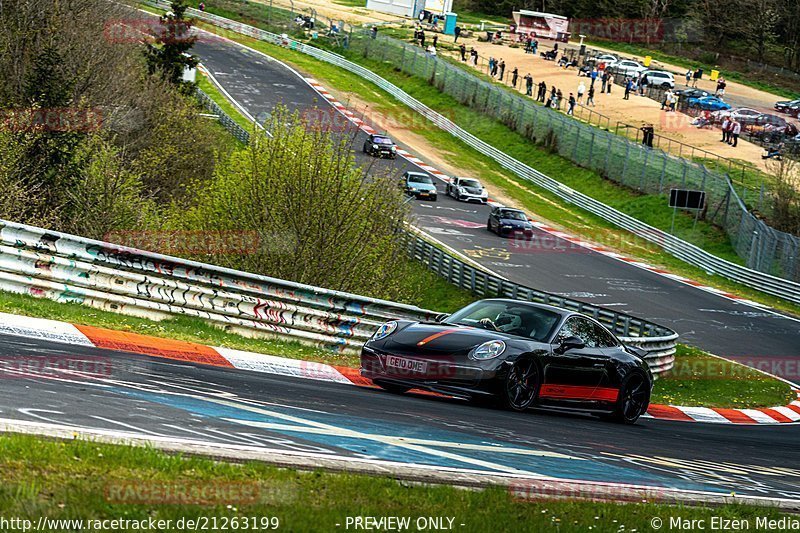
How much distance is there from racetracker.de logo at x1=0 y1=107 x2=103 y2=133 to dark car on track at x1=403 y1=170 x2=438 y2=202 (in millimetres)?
18131

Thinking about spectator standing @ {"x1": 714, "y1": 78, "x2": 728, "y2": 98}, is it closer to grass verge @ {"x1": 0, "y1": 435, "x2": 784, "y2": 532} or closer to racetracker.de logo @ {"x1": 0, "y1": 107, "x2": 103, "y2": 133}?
racetracker.de logo @ {"x1": 0, "y1": 107, "x2": 103, "y2": 133}

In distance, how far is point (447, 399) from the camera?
12.7 metres

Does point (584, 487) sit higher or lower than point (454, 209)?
higher

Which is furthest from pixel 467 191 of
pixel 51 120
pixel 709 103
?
pixel 709 103

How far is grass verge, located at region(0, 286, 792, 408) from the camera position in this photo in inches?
515

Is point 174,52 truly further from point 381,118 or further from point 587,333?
point 587,333

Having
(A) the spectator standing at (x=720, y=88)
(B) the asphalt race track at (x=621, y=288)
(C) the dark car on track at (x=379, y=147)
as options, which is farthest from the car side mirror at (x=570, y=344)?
(A) the spectator standing at (x=720, y=88)

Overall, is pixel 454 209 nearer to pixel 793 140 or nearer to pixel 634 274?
pixel 634 274

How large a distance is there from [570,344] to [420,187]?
38.9 metres

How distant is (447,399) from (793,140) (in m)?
55.4

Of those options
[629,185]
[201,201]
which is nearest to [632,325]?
[201,201]

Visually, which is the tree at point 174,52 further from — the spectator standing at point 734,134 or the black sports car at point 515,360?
the black sports car at point 515,360

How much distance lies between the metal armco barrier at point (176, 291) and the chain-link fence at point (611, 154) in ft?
96.5

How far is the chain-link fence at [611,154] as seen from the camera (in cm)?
4375
